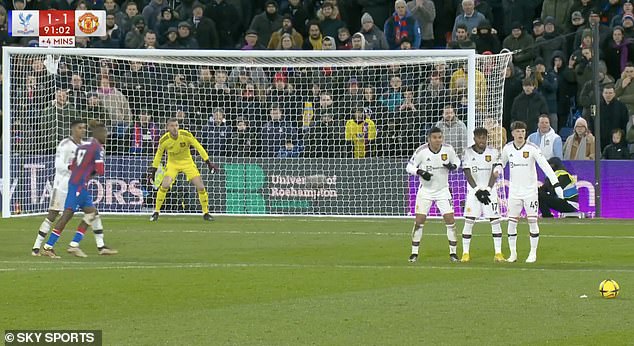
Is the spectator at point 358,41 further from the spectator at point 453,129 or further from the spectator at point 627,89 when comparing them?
the spectator at point 627,89

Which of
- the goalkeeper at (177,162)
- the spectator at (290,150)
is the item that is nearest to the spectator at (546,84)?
the spectator at (290,150)

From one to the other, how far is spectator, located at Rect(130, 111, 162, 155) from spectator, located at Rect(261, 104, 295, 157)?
7.70ft

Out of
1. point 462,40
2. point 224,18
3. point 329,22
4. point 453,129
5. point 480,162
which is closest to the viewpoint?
point 480,162

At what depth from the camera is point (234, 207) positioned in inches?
1179

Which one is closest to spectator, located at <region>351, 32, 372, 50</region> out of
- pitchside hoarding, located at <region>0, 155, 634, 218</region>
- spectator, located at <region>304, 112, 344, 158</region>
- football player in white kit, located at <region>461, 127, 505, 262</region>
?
spectator, located at <region>304, 112, 344, 158</region>

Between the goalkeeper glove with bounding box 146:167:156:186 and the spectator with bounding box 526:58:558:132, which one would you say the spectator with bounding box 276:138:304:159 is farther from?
the spectator with bounding box 526:58:558:132

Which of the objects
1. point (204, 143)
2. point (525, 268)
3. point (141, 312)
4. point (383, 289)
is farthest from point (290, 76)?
point (141, 312)

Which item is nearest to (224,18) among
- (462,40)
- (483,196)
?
(462,40)

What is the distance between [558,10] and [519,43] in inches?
49.9

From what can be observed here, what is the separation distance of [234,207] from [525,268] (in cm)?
1169

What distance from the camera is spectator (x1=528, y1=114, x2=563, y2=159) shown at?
27328mm

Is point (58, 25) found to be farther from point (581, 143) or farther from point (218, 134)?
point (581, 143)

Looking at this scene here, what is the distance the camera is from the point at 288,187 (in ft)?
96.1

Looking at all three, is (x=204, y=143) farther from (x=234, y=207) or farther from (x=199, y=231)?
(x=199, y=231)
